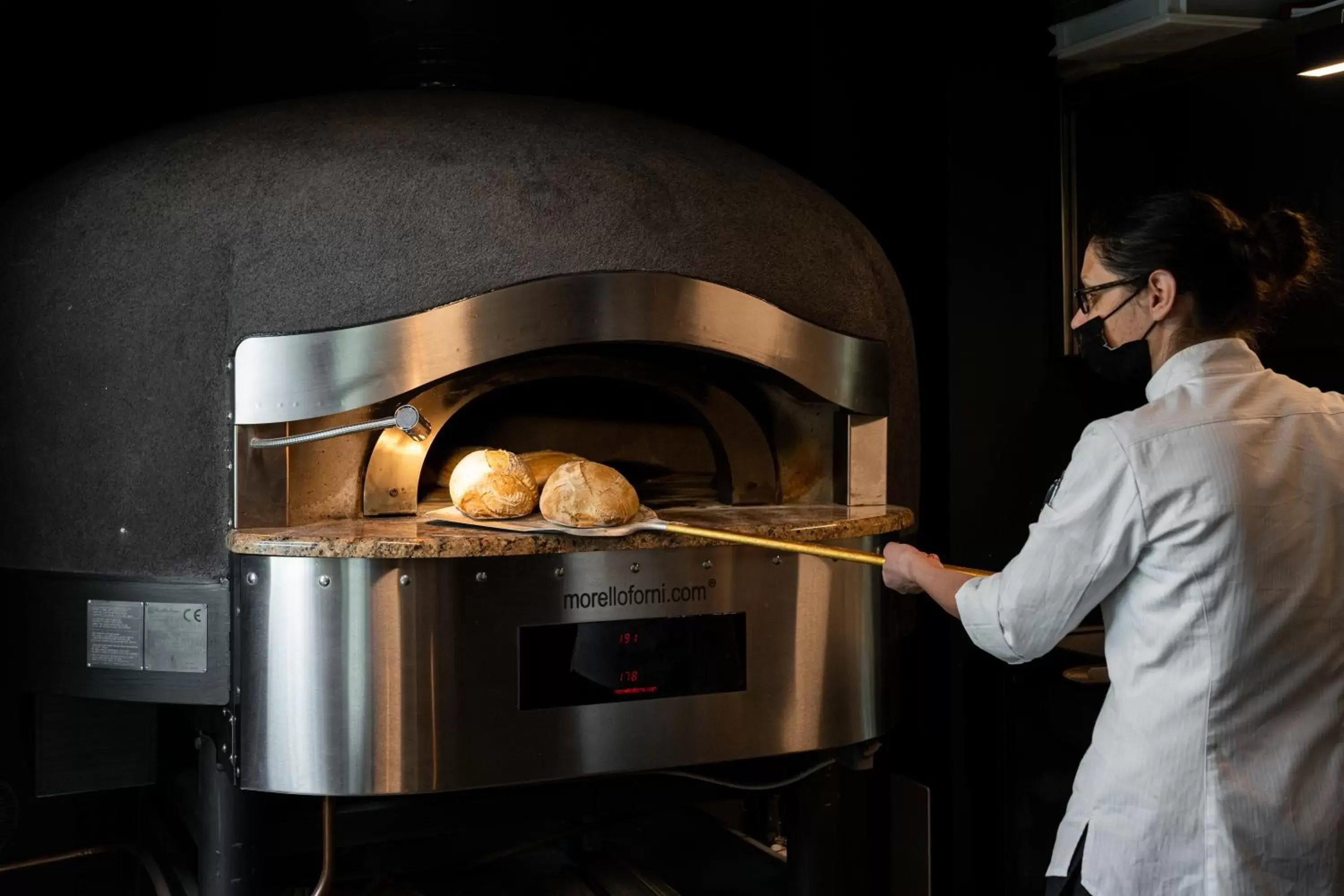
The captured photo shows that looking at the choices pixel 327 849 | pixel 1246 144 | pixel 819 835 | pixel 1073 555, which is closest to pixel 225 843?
pixel 327 849

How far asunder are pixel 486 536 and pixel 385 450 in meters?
0.26

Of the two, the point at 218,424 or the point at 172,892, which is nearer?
the point at 218,424

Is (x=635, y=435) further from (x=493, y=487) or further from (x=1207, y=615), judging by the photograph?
(x=1207, y=615)

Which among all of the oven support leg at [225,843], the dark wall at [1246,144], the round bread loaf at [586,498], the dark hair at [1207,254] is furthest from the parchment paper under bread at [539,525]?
the dark wall at [1246,144]

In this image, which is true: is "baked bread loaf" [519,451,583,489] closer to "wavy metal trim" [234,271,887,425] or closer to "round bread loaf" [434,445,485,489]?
"round bread loaf" [434,445,485,489]

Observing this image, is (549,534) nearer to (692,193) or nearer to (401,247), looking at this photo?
(401,247)

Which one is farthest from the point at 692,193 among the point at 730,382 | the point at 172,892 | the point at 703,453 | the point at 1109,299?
the point at 172,892

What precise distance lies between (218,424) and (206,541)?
0.16 meters

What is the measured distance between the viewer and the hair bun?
137 centimetres

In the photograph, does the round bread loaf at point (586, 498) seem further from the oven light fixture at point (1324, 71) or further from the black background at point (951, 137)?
the oven light fixture at point (1324, 71)

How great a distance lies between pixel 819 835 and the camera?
6.35 feet

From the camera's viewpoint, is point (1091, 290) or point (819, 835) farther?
point (819, 835)

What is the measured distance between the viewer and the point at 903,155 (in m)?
2.48

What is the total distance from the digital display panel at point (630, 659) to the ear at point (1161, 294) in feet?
2.35
